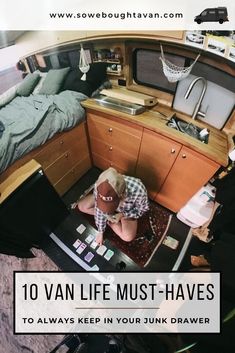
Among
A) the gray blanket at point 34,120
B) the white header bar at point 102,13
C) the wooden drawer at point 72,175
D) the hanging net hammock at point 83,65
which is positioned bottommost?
the wooden drawer at point 72,175

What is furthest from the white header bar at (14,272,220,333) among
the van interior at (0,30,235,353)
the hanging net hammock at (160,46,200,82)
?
the hanging net hammock at (160,46,200,82)

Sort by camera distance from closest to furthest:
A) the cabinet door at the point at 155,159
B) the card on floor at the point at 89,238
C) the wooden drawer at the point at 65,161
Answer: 1. the cabinet door at the point at 155,159
2. the card on floor at the point at 89,238
3. the wooden drawer at the point at 65,161

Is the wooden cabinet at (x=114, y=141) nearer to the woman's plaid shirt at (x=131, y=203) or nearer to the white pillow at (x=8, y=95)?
the woman's plaid shirt at (x=131, y=203)

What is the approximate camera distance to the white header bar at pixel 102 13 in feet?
2.34

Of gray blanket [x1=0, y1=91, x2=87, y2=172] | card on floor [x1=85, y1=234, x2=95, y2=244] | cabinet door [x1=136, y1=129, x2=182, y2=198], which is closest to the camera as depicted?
gray blanket [x1=0, y1=91, x2=87, y2=172]

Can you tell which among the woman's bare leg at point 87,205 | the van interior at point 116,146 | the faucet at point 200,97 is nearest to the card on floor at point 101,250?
the van interior at point 116,146

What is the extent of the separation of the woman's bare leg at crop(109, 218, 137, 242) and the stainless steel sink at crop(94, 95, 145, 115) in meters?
0.74

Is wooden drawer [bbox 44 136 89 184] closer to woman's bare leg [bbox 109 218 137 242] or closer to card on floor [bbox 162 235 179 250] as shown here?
woman's bare leg [bbox 109 218 137 242]

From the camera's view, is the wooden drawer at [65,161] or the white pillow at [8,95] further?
the wooden drawer at [65,161]

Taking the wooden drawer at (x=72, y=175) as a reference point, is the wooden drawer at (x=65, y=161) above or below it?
above

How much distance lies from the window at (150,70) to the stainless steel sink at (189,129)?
0.75ft

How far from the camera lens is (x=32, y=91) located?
1606 mm

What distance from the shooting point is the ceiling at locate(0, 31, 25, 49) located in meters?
0.86

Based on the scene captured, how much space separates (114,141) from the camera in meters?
1.68
